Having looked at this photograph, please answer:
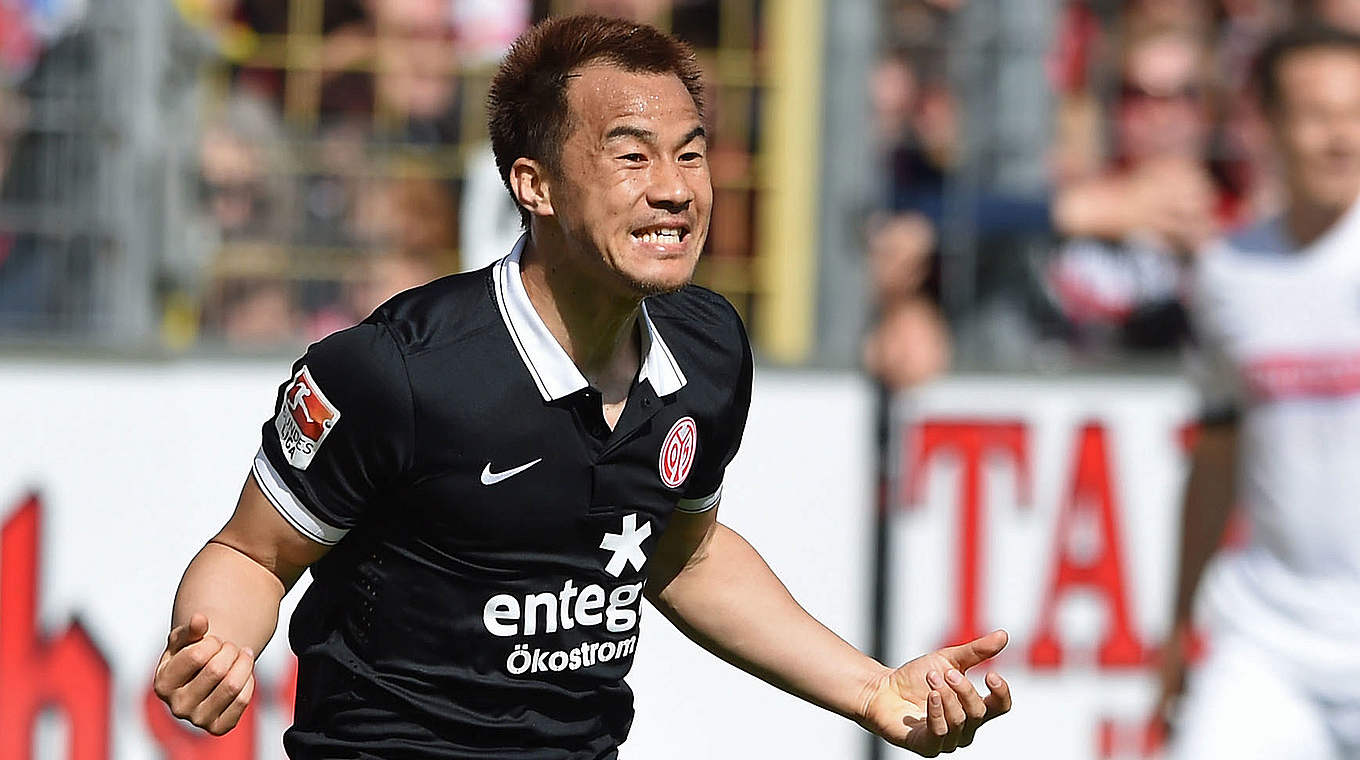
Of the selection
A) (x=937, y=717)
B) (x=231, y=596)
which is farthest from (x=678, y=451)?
(x=231, y=596)

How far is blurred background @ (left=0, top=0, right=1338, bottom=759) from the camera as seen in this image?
5969 mm

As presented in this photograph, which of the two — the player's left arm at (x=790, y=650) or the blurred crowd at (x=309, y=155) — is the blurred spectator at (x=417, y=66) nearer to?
the blurred crowd at (x=309, y=155)

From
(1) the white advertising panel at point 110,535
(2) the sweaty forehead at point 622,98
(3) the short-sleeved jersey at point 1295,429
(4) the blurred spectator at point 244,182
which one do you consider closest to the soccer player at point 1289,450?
(3) the short-sleeved jersey at point 1295,429

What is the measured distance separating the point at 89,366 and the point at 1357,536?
3484 millimetres

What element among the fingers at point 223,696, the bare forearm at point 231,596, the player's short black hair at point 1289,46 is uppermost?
the player's short black hair at point 1289,46

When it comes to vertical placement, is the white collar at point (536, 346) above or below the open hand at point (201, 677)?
above

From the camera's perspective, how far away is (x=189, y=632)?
278 centimetres

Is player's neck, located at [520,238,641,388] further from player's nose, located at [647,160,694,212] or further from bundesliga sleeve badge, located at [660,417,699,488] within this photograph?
player's nose, located at [647,160,694,212]

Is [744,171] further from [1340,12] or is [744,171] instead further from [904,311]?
[1340,12]

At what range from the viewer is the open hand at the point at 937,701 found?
3.11 metres

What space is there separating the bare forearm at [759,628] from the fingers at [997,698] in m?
0.30

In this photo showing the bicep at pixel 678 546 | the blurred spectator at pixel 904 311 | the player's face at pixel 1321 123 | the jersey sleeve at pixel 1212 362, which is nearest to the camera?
the bicep at pixel 678 546

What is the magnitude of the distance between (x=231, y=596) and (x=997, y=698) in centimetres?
115

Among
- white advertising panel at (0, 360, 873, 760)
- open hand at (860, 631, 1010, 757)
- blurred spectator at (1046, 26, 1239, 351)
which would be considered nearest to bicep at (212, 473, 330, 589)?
open hand at (860, 631, 1010, 757)
